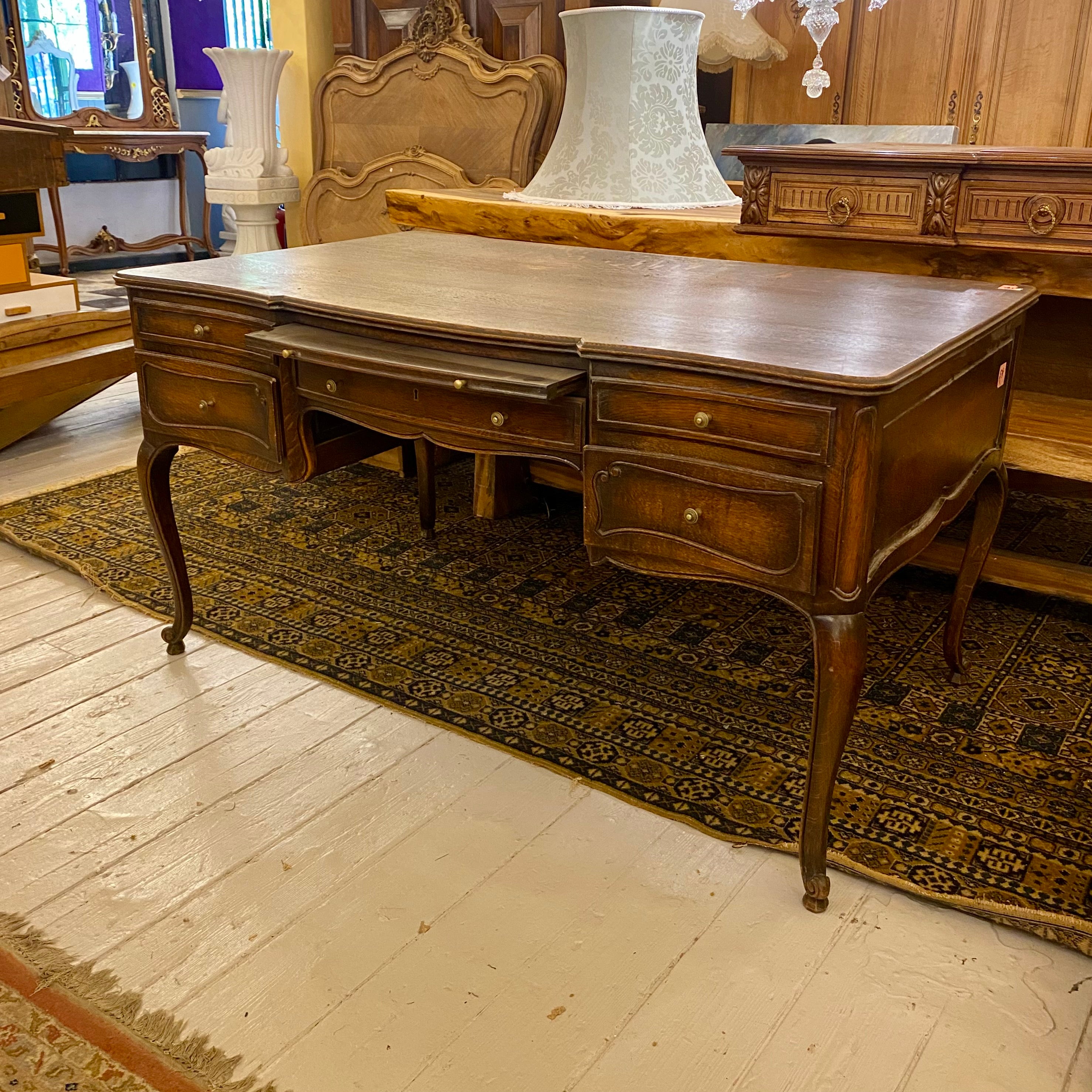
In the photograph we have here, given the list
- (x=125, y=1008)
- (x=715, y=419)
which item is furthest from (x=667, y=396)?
(x=125, y=1008)

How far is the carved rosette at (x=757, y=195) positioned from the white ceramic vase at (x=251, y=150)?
10.9ft

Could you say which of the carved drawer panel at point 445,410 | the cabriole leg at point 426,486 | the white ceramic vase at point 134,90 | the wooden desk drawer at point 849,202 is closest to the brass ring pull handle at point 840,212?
the wooden desk drawer at point 849,202

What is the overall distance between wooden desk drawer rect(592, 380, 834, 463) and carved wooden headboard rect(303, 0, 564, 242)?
315 cm

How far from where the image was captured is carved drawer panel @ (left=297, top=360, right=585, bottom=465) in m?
1.74

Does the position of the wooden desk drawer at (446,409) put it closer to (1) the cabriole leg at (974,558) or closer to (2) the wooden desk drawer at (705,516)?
(2) the wooden desk drawer at (705,516)

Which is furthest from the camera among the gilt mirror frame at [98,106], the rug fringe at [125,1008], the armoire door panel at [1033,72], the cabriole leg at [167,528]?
the gilt mirror frame at [98,106]

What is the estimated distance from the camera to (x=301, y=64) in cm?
553

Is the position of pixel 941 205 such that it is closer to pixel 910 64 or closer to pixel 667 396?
pixel 667 396

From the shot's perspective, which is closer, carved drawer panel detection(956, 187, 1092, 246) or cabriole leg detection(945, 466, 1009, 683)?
→ cabriole leg detection(945, 466, 1009, 683)

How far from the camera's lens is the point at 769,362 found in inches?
58.9

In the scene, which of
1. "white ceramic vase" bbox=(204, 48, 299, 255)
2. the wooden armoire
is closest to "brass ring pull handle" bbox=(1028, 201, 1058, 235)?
the wooden armoire

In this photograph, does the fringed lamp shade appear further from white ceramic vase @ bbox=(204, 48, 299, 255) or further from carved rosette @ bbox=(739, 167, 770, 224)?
carved rosette @ bbox=(739, 167, 770, 224)

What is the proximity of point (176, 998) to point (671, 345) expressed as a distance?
116cm

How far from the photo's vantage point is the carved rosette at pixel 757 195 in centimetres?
275
